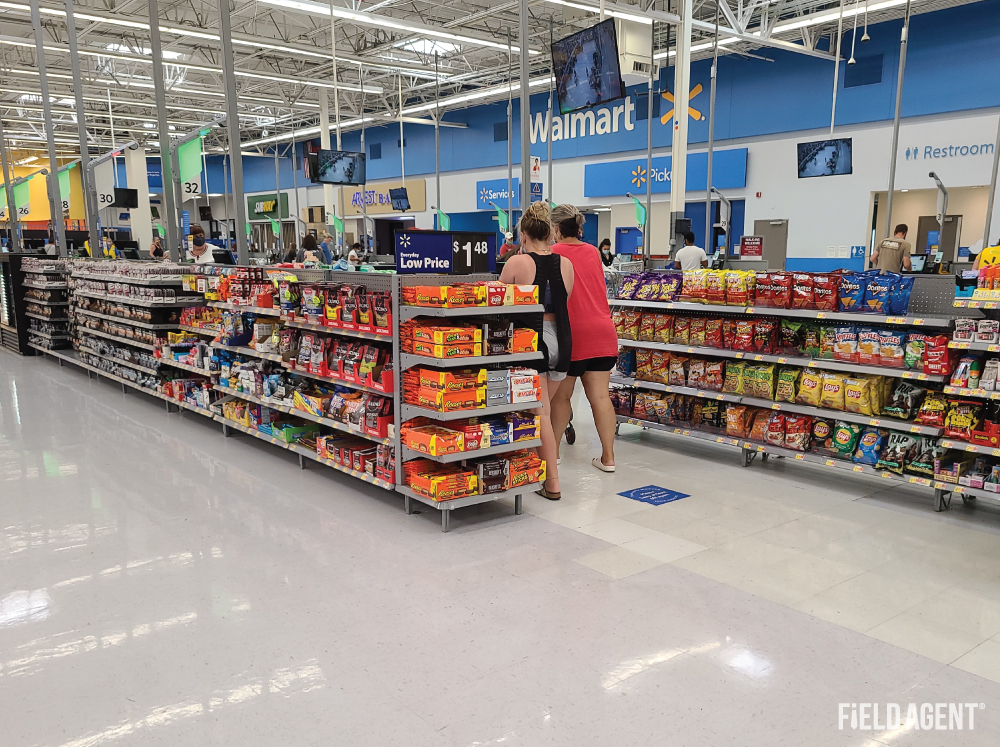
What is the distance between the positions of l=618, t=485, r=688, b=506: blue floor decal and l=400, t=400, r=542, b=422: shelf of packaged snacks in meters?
1.01

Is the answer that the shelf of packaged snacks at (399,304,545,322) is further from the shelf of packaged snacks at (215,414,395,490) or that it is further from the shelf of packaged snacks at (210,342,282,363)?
the shelf of packaged snacks at (210,342,282,363)

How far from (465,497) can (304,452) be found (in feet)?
5.53

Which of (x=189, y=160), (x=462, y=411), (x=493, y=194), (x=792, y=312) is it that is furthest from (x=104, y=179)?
(x=493, y=194)

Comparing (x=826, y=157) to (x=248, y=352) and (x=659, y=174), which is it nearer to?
(x=659, y=174)

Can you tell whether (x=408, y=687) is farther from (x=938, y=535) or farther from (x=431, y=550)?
(x=938, y=535)

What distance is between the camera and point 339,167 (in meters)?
14.8

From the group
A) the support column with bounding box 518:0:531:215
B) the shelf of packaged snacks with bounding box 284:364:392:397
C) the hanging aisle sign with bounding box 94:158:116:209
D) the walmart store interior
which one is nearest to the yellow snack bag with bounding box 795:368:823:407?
the walmart store interior

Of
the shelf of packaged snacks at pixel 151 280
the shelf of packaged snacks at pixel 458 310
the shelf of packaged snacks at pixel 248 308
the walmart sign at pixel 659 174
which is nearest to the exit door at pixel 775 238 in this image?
the walmart sign at pixel 659 174

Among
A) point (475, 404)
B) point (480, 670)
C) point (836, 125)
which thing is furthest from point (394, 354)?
point (836, 125)

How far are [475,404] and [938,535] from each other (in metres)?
2.79

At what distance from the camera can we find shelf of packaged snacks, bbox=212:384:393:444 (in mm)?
4723

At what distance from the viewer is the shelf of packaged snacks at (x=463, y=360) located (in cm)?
410

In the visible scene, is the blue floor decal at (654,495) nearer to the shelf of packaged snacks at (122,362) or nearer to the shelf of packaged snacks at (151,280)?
the shelf of packaged snacks at (151,280)

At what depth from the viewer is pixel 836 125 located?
14.5m
